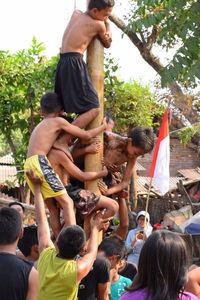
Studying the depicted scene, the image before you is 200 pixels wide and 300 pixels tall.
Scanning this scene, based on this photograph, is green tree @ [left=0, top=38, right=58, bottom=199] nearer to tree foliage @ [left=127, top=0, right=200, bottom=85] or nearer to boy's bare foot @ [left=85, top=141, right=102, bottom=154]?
tree foliage @ [left=127, top=0, right=200, bottom=85]

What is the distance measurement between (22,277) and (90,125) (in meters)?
2.45

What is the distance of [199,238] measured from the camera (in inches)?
426

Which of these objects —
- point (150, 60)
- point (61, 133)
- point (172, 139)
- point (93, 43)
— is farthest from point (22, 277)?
point (172, 139)

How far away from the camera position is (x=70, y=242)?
381 cm

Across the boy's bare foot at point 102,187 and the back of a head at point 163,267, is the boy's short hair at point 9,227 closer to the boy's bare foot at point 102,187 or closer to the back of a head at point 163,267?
the back of a head at point 163,267

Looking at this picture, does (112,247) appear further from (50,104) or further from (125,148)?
(50,104)

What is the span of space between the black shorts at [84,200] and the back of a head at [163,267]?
215 centimetres

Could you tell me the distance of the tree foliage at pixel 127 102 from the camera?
41.1 ft

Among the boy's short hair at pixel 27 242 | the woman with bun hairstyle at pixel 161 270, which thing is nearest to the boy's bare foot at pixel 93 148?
the boy's short hair at pixel 27 242

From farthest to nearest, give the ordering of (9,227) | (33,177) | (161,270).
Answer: (33,177)
(9,227)
(161,270)

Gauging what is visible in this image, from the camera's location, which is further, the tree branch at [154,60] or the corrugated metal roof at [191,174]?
the corrugated metal roof at [191,174]

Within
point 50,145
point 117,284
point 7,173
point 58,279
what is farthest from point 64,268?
point 7,173

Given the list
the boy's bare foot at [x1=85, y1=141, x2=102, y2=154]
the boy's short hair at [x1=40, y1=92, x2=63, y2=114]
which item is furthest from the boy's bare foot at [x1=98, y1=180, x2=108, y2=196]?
the boy's short hair at [x1=40, y1=92, x2=63, y2=114]

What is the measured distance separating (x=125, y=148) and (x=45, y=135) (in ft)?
3.42
